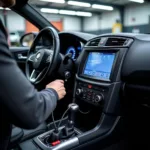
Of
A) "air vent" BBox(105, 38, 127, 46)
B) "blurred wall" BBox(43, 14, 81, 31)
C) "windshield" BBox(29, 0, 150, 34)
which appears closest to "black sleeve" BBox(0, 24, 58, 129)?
"air vent" BBox(105, 38, 127, 46)

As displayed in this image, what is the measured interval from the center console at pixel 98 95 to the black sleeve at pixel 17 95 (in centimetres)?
44

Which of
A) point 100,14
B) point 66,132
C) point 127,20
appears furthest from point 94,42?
point 100,14

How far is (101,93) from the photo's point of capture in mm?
1257

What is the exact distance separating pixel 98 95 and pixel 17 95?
628 mm

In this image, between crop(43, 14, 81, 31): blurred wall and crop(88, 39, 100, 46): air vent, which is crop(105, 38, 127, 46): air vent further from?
crop(43, 14, 81, 31): blurred wall

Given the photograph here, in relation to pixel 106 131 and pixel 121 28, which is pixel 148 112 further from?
pixel 121 28

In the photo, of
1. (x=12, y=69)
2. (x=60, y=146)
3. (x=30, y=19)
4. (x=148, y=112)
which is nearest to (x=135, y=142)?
(x=148, y=112)

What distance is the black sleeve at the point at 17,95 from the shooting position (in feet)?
2.31

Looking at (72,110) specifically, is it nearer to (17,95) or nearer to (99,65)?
(99,65)

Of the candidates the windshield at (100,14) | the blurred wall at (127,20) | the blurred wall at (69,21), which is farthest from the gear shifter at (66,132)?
the blurred wall at (69,21)

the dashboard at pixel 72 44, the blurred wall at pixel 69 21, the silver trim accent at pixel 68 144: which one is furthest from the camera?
the blurred wall at pixel 69 21

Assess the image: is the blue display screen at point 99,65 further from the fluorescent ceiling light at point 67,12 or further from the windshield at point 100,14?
the fluorescent ceiling light at point 67,12

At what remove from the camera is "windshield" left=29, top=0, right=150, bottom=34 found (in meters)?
11.3

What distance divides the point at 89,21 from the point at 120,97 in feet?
48.0
